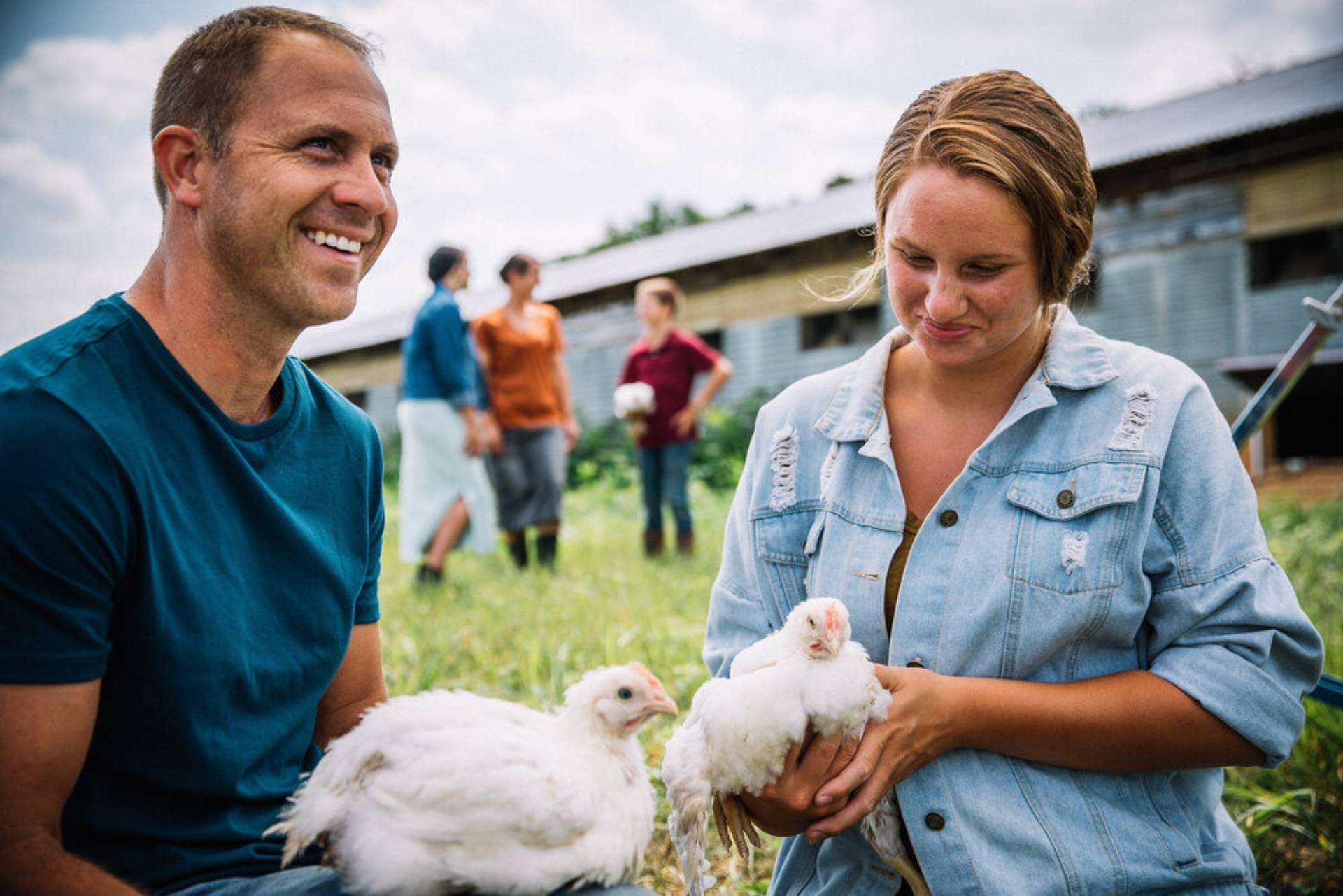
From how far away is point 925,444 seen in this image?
180 centimetres

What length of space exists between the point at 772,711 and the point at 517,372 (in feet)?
17.4

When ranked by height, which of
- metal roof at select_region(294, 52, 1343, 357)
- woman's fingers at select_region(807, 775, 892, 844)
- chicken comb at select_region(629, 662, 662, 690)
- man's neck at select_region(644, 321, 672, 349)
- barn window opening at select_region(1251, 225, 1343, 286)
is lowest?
woman's fingers at select_region(807, 775, 892, 844)

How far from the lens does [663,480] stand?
7.41 metres

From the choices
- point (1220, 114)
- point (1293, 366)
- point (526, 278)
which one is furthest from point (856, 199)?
point (1293, 366)

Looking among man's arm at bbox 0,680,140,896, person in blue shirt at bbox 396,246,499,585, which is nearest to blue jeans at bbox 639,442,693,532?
person in blue shirt at bbox 396,246,499,585

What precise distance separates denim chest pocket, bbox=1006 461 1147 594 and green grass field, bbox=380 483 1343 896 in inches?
56.1

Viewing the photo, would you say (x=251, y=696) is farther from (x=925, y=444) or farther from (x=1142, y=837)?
(x=1142, y=837)

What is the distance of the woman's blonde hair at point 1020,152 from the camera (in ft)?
5.04

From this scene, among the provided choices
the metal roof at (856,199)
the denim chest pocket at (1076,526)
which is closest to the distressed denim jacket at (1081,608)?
the denim chest pocket at (1076,526)

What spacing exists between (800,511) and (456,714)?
2.47 feet

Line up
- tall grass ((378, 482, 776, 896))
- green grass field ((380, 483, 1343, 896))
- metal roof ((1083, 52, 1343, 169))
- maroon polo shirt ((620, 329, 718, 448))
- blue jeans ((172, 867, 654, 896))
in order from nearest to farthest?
blue jeans ((172, 867, 654, 896)), green grass field ((380, 483, 1343, 896)), tall grass ((378, 482, 776, 896)), maroon polo shirt ((620, 329, 718, 448)), metal roof ((1083, 52, 1343, 169))

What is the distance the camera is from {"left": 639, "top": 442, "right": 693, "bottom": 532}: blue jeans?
286 inches

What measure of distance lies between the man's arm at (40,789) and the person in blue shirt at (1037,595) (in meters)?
1.00

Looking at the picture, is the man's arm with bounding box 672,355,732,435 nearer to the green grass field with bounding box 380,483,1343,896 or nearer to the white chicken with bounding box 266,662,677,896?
the green grass field with bounding box 380,483,1343,896
